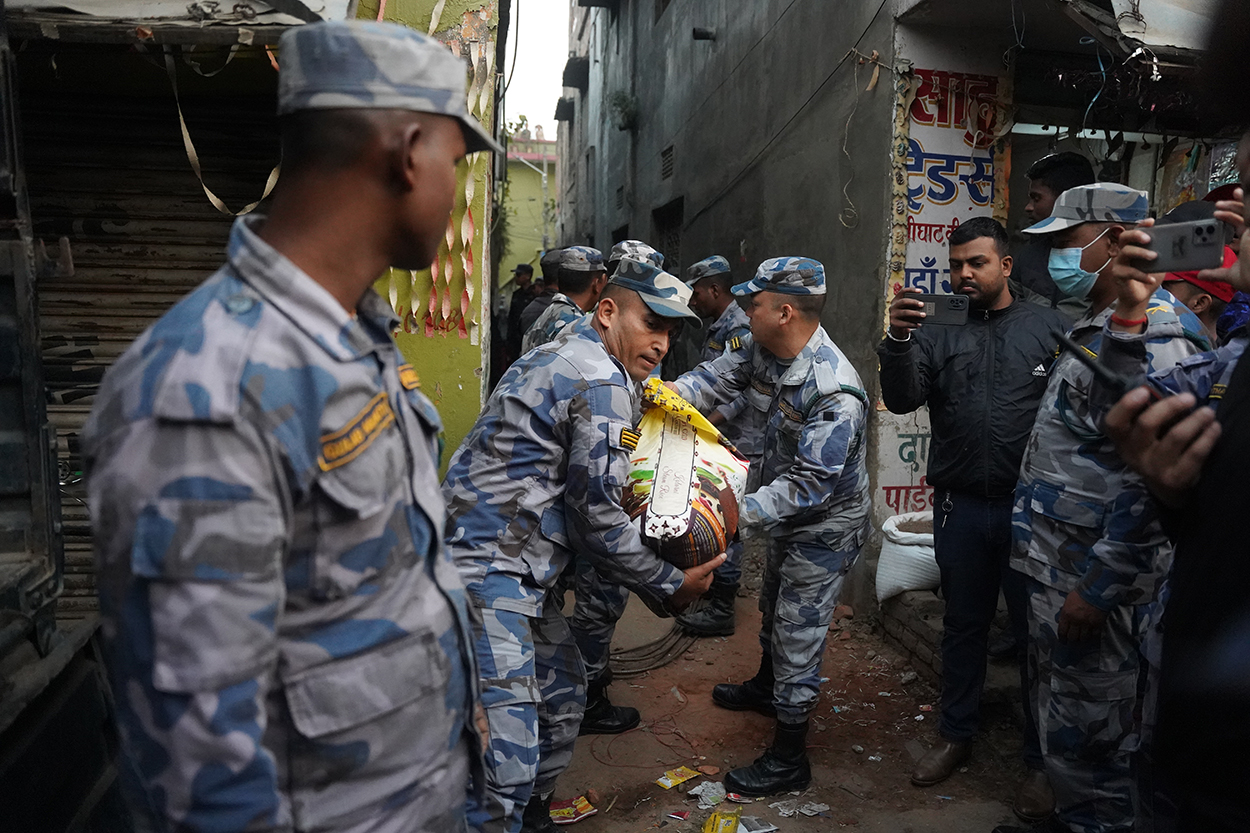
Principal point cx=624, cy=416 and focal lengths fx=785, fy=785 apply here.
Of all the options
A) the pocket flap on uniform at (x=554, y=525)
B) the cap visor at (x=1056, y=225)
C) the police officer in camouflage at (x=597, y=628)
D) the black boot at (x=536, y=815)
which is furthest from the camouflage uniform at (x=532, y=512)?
the cap visor at (x=1056, y=225)

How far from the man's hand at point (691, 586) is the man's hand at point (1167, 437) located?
4.99 ft

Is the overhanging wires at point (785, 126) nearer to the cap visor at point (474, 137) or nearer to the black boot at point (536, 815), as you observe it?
the cap visor at point (474, 137)

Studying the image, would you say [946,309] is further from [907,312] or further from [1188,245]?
[1188,245]

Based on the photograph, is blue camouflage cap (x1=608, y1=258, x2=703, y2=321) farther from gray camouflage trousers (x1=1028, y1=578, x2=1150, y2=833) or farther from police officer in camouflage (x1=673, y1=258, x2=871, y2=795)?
gray camouflage trousers (x1=1028, y1=578, x2=1150, y2=833)

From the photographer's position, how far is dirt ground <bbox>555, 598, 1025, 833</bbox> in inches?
131

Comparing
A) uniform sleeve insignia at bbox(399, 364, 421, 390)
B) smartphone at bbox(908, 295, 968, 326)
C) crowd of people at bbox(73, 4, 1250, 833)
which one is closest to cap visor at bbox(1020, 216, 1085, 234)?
crowd of people at bbox(73, 4, 1250, 833)

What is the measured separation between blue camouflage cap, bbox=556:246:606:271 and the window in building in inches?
214

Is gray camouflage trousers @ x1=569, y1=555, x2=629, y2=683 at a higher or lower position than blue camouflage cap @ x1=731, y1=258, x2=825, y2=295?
lower

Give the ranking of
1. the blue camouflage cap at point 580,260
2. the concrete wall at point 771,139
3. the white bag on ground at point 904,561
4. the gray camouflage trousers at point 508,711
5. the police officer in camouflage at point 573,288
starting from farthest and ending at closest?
the blue camouflage cap at point 580,260
the police officer in camouflage at point 573,288
the concrete wall at point 771,139
the white bag on ground at point 904,561
the gray camouflage trousers at point 508,711

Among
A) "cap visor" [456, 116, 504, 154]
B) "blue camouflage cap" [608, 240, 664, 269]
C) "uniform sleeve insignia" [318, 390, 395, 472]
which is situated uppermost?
"cap visor" [456, 116, 504, 154]

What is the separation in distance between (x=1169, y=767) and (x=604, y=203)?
58.5 ft

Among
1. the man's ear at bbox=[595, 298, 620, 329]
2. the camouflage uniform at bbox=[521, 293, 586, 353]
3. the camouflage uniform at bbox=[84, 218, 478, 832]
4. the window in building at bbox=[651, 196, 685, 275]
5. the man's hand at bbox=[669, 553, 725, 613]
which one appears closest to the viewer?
the camouflage uniform at bbox=[84, 218, 478, 832]

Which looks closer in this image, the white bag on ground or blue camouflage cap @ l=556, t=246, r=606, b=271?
the white bag on ground

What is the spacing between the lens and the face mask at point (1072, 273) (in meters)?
2.88
